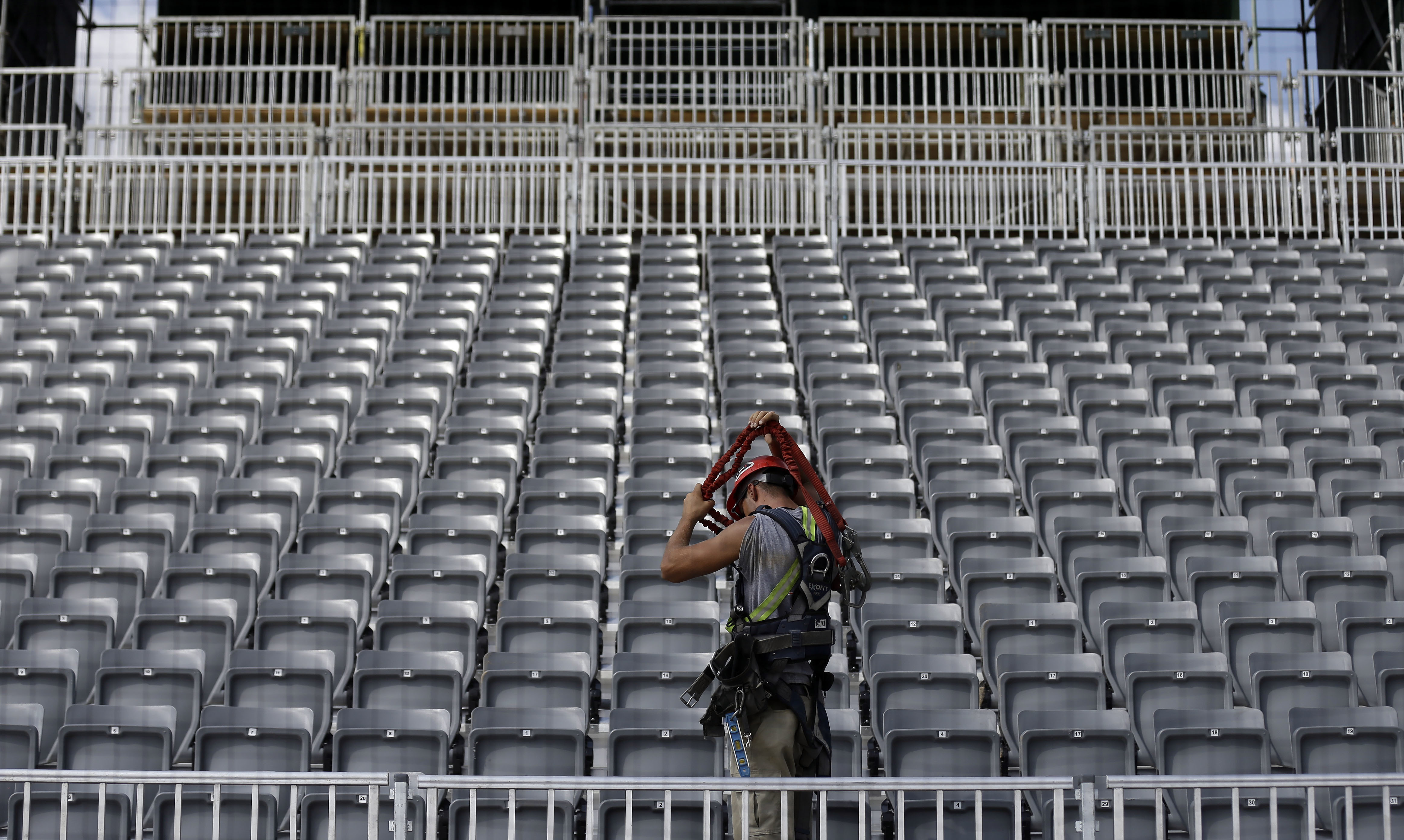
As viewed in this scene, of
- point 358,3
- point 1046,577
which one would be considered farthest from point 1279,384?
point 358,3

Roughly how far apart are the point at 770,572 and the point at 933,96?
57.3 feet

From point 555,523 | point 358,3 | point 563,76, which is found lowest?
point 555,523

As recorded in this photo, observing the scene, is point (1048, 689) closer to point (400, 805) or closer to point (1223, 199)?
point (400, 805)

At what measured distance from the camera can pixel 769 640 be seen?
4086 millimetres

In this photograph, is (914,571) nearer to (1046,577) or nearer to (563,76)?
(1046,577)

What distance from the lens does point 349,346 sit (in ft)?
31.4

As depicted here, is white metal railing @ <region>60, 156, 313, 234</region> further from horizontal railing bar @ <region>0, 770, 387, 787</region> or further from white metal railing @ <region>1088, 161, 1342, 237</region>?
horizontal railing bar @ <region>0, 770, 387, 787</region>

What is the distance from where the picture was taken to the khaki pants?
3984mm

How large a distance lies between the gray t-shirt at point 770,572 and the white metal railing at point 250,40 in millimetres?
15085

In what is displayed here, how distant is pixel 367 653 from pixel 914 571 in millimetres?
2539

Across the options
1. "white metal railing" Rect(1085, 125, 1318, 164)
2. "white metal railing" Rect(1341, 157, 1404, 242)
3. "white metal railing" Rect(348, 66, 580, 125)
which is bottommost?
"white metal railing" Rect(1341, 157, 1404, 242)

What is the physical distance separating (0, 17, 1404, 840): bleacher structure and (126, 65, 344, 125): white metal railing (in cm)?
44

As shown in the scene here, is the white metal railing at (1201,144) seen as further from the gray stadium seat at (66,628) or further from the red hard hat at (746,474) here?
the gray stadium seat at (66,628)

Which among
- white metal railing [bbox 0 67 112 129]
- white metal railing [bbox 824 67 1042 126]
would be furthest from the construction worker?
white metal railing [bbox 0 67 112 129]
